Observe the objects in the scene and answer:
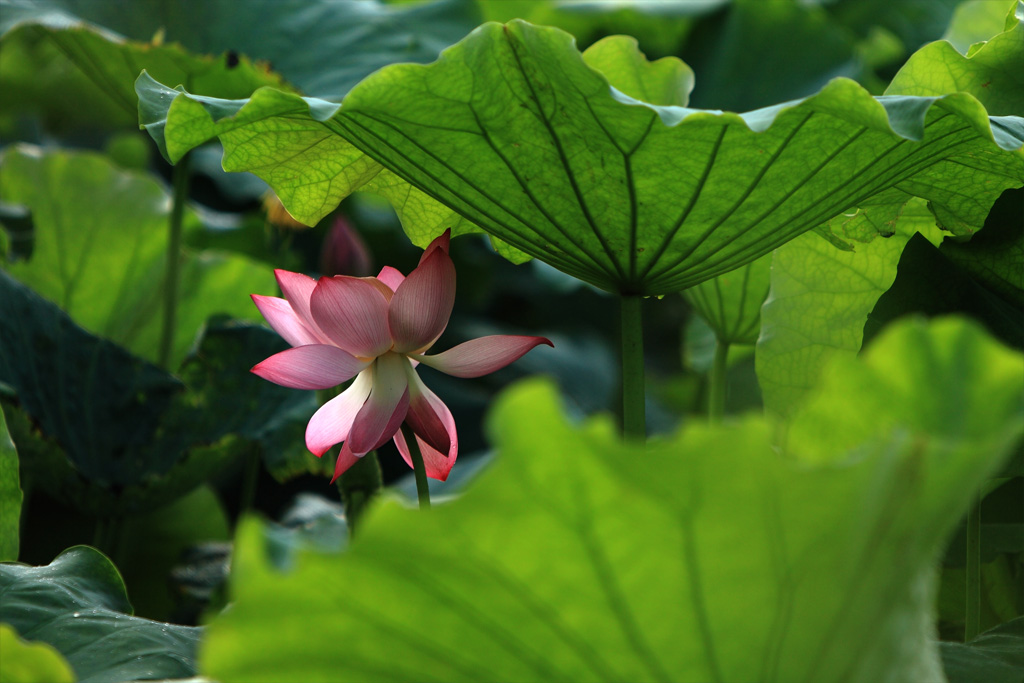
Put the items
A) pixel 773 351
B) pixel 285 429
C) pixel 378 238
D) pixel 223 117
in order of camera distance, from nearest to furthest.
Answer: pixel 223 117, pixel 773 351, pixel 285 429, pixel 378 238

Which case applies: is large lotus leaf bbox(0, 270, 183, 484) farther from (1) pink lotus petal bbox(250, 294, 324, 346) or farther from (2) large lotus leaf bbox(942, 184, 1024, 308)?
(2) large lotus leaf bbox(942, 184, 1024, 308)

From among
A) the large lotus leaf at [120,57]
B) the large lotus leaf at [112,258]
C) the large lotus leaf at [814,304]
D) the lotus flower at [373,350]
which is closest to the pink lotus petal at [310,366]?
the lotus flower at [373,350]

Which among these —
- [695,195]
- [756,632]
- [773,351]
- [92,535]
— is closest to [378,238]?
[92,535]

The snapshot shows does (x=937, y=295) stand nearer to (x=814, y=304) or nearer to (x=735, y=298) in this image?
(x=814, y=304)

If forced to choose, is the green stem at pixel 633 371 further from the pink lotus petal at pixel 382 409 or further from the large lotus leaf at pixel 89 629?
the large lotus leaf at pixel 89 629

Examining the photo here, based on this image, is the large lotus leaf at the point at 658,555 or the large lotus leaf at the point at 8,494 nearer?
the large lotus leaf at the point at 658,555

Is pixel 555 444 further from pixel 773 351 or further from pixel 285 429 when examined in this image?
pixel 285 429
